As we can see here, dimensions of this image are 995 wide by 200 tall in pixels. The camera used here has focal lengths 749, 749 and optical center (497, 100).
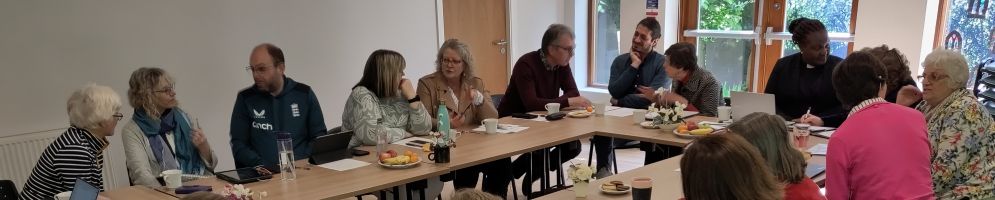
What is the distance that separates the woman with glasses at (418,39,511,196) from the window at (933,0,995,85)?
11.9ft

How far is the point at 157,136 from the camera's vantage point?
11.3 ft

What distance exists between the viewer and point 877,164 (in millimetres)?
2398

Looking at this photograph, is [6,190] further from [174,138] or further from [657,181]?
[657,181]

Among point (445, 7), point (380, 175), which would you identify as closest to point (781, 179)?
point (380, 175)

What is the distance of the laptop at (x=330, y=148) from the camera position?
343 cm

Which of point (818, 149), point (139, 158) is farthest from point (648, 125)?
point (139, 158)

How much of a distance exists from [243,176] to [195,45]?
229 cm

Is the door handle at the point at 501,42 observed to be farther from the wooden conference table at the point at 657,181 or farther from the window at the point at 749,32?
the wooden conference table at the point at 657,181

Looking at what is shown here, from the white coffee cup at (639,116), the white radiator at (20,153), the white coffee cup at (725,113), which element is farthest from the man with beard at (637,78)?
the white radiator at (20,153)

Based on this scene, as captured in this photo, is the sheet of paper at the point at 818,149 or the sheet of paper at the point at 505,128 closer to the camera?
the sheet of paper at the point at 818,149

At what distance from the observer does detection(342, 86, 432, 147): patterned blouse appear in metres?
3.78

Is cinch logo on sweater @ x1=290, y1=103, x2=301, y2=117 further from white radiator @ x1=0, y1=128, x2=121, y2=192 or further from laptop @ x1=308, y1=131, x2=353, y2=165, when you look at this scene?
white radiator @ x1=0, y1=128, x2=121, y2=192

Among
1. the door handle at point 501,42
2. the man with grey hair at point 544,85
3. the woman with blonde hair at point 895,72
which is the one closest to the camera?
the woman with blonde hair at point 895,72

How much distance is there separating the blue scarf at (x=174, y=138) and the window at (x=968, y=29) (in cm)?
525
